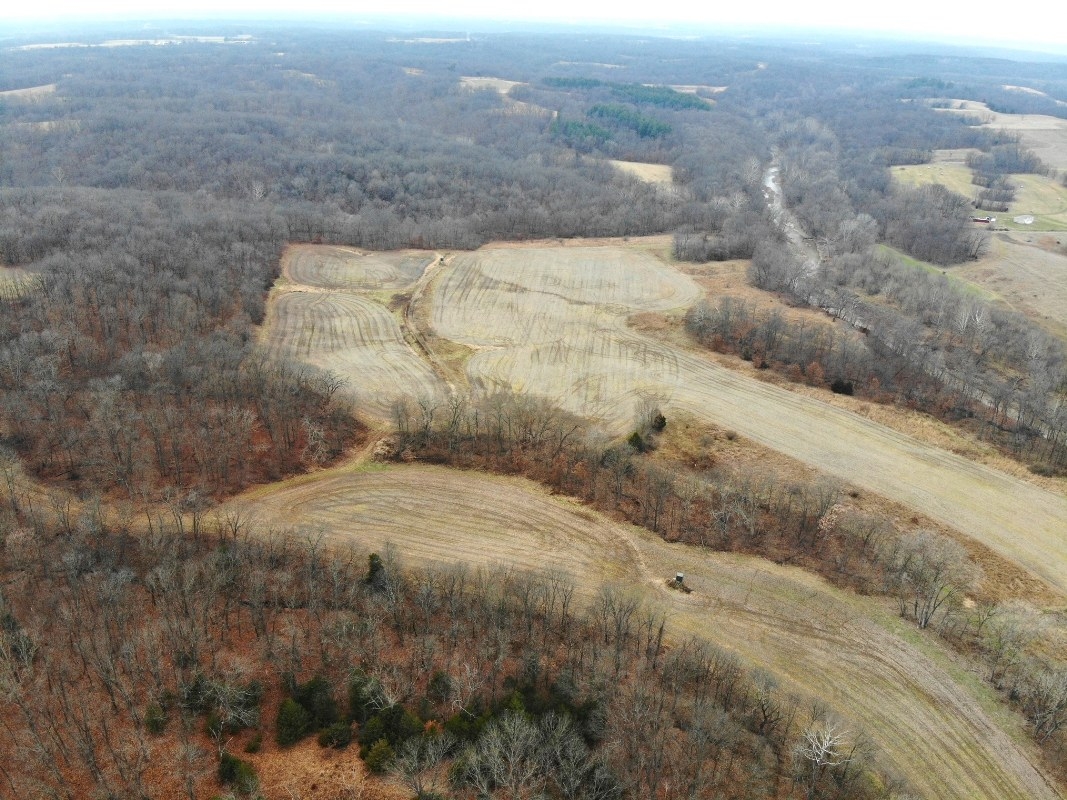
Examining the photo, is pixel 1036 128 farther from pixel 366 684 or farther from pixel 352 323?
pixel 366 684

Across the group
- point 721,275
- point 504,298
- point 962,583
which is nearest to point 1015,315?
point 721,275

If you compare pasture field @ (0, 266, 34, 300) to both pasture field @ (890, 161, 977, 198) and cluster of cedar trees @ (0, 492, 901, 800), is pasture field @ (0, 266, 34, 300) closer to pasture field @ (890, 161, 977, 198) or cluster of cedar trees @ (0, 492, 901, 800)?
cluster of cedar trees @ (0, 492, 901, 800)

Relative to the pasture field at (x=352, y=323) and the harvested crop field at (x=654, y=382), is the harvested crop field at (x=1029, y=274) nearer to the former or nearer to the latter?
the harvested crop field at (x=654, y=382)

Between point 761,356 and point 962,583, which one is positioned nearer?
point 962,583

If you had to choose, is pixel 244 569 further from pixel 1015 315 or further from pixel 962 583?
pixel 1015 315

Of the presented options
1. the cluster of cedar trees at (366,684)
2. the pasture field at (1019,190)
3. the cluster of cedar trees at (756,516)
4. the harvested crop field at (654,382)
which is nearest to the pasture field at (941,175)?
the pasture field at (1019,190)

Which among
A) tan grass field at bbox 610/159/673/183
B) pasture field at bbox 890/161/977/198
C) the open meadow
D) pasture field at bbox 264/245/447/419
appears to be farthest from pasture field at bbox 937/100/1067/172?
pasture field at bbox 264/245/447/419
